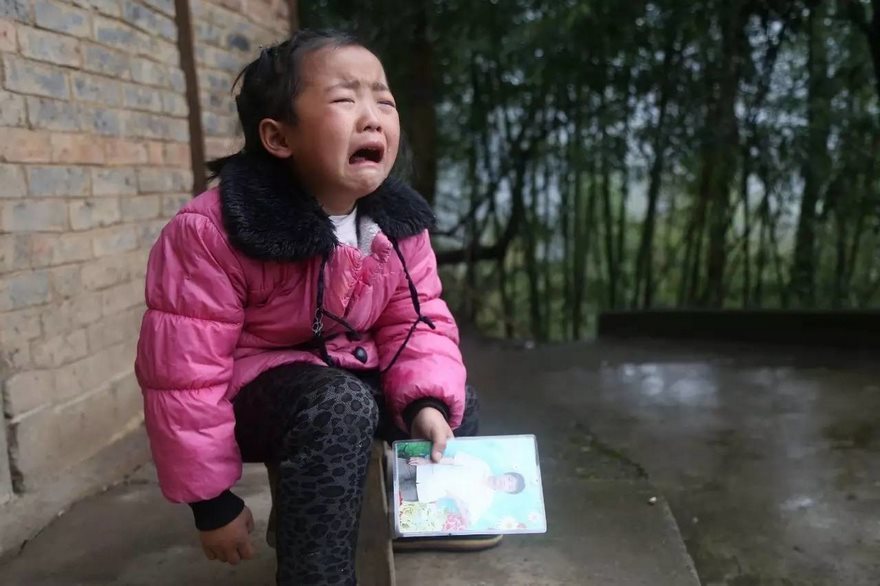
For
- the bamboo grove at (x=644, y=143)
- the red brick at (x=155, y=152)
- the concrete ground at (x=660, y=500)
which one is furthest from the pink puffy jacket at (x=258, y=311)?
the bamboo grove at (x=644, y=143)

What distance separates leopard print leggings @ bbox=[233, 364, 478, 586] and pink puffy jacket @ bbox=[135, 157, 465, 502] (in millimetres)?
110

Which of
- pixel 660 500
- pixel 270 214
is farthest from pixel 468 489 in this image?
pixel 660 500

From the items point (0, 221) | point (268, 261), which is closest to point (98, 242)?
point (0, 221)

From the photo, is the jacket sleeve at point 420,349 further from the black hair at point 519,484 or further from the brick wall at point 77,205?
the brick wall at point 77,205

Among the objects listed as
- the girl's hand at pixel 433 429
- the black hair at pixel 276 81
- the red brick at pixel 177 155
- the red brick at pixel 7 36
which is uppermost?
the red brick at pixel 7 36

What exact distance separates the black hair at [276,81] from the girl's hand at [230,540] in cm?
69

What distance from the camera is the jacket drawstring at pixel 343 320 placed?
1572 millimetres

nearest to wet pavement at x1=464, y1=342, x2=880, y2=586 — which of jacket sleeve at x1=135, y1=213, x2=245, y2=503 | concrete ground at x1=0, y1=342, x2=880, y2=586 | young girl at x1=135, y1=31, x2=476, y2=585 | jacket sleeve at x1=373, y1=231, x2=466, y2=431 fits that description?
concrete ground at x1=0, y1=342, x2=880, y2=586

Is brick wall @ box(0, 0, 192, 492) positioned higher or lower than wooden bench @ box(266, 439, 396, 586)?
higher

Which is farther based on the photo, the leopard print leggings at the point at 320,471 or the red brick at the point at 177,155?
the red brick at the point at 177,155

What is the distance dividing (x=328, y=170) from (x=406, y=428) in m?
0.55

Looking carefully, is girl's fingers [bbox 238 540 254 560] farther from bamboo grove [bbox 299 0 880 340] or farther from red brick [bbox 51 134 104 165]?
bamboo grove [bbox 299 0 880 340]

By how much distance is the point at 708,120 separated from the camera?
533 cm

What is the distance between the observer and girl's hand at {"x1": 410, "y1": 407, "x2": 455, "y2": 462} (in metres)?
1.54
